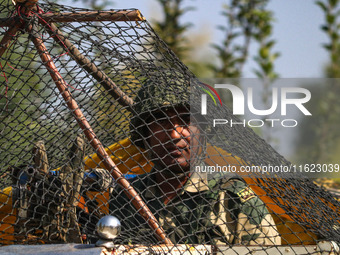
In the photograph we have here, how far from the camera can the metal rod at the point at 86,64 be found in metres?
3.08

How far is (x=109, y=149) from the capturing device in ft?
9.86

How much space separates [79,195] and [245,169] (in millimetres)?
927

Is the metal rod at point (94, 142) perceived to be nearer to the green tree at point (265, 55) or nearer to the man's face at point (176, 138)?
the man's face at point (176, 138)

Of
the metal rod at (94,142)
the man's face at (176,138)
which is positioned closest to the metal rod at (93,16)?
the metal rod at (94,142)

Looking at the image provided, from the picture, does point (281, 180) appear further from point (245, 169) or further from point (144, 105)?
point (144, 105)

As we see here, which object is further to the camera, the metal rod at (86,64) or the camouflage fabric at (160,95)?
the camouflage fabric at (160,95)

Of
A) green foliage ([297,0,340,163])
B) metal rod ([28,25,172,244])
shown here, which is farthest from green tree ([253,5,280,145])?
metal rod ([28,25,172,244])

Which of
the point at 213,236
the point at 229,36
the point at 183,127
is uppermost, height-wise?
the point at 229,36

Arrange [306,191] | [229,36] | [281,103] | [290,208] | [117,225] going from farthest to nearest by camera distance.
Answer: [229,36] → [281,103] → [306,191] → [290,208] → [117,225]

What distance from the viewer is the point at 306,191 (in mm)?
3348

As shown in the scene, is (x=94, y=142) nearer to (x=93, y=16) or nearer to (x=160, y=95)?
(x=160, y=95)

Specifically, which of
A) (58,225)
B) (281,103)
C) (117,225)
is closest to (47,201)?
(58,225)

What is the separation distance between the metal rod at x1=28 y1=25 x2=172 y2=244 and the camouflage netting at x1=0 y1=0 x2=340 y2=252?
0.01 m

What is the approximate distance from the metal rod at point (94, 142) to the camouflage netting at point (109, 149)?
0.01 meters
